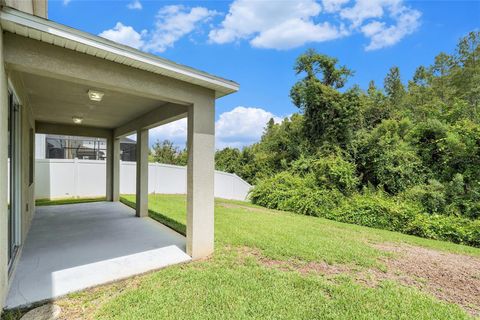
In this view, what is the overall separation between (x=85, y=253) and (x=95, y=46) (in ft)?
12.5

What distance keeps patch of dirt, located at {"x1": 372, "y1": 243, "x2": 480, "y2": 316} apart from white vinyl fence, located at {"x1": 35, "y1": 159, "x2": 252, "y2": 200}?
40.4 feet

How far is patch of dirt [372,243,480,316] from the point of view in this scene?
143 inches

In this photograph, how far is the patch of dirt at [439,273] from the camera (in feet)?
11.9

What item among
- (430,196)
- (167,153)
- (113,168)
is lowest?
(430,196)

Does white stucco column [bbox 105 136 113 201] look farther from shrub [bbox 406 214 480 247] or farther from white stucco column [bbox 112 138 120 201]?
shrub [bbox 406 214 480 247]

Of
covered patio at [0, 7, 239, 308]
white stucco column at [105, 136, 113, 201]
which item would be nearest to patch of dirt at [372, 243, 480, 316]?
covered patio at [0, 7, 239, 308]

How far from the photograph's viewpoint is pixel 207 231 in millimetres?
4762

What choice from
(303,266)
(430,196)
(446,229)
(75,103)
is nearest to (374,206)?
(446,229)

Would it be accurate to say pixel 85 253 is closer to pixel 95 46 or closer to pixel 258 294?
pixel 258 294

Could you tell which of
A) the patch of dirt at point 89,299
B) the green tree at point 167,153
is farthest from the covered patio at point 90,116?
the green tree at point 167,153

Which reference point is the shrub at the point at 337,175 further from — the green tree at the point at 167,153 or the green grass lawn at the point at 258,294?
the green tree at the point at 167,153

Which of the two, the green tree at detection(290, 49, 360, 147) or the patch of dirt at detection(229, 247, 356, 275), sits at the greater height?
the green tree at detection(290, 49, 360, 147)

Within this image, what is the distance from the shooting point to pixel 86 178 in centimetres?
1252

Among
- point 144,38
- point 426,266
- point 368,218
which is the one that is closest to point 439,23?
point 368,218
